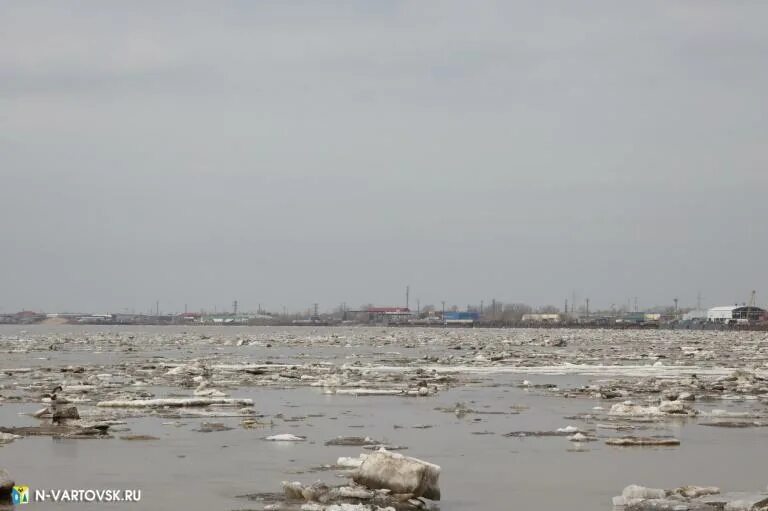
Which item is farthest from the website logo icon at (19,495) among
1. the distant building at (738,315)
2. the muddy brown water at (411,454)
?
the distant building at (738,315)

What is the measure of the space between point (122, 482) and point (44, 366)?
2001 cm

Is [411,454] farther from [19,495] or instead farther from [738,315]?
[738,315]

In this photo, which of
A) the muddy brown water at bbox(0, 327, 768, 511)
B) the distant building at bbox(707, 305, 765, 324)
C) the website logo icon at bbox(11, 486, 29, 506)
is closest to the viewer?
the website logo icon at bbox(11, 486, 29, 506)

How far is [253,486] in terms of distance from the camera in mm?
8781

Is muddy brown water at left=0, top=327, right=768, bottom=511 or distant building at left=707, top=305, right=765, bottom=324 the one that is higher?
distant building at left=707, top=305, right=765, bottom=324

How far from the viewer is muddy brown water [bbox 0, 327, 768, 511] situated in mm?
8594

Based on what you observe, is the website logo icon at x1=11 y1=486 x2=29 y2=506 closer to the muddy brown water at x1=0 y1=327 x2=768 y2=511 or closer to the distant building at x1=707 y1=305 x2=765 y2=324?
the muddy brown water at x1=0 y1=327 x2=768 y2=511

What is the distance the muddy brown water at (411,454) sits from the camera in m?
8.59

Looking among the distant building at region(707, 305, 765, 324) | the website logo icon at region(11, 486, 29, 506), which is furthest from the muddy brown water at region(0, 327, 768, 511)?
the distant building at region(707, 305, 765, 324)

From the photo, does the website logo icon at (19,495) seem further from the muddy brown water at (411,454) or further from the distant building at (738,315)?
the distant building at (738,315)

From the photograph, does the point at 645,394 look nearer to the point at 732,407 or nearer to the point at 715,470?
the point at 732,407

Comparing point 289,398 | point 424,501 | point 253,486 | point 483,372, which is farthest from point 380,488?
point 483,372

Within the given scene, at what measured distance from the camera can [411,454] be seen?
35.7 ft

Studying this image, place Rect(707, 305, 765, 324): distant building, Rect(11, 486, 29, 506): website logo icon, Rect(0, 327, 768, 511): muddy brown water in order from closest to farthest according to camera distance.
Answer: Rect(11, 486, 29, 506): website logo icon, Rect(0, 327, 768, 511): muddy brown water, Rect(707, 305, 765, 324): distant building
